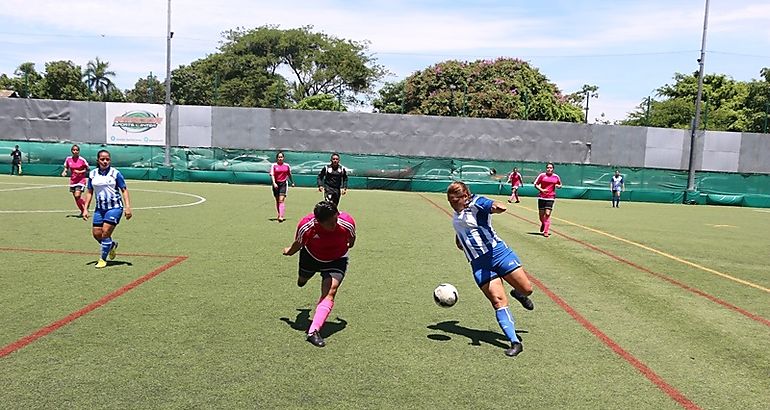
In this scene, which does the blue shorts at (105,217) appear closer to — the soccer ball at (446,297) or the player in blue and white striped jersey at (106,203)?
the player in blue and white striped jersey at (106,203)

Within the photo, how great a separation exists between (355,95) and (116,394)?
2584 inches

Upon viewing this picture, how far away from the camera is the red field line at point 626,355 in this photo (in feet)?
16.0

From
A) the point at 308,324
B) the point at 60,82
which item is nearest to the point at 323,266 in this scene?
the point at 308,324

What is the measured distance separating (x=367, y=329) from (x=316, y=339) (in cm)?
80

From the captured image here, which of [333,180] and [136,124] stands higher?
[136,124]

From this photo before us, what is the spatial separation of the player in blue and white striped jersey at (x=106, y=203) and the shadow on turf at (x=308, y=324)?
4.02 m

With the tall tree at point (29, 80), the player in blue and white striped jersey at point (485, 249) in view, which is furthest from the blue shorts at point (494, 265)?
the tall tree at point (29, 80)

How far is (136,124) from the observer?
41438mm

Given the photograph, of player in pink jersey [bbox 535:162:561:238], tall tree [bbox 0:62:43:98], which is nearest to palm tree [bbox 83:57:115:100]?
tall tree [bbox 0:62:43:98]

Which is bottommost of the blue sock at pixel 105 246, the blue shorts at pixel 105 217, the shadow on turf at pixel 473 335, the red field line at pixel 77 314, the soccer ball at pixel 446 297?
the red field line at pixel 77 314

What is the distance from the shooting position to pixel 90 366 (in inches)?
201

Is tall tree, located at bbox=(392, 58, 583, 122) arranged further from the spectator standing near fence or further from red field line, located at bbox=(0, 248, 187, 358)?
red field line, located at bbox=(0, 248, 187, 358)

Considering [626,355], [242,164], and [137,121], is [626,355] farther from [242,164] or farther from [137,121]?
[137,121]

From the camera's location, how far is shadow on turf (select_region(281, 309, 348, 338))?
6.41 metres
